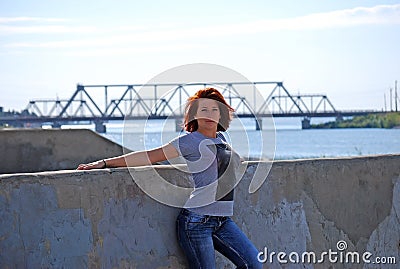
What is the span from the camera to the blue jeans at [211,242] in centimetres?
484

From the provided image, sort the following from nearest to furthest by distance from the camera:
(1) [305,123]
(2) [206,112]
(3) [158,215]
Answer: (2) [206,112] → (3) [158,215] → (1) [305,123]

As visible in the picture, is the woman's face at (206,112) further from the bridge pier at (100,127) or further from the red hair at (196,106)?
the bridge pier at (100,127)

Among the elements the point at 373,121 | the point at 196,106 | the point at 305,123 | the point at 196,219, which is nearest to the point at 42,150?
the point at 196,106

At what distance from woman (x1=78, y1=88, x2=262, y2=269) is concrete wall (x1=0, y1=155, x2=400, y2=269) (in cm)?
17

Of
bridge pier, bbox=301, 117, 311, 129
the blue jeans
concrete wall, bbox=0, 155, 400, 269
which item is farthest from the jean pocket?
bridge pier, bbox=301, 117, 311, 129

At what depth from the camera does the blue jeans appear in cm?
484

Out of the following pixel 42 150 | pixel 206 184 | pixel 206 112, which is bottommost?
pixel 206 184

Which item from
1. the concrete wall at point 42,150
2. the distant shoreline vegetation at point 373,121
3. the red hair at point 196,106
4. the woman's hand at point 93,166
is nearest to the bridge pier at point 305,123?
the distant shoreline vegetation at point 373,121

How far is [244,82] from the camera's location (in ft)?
17.2

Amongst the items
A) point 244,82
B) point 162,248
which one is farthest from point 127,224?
point 244,82

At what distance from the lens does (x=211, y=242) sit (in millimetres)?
4844

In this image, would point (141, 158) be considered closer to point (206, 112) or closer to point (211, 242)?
point (206, 112)

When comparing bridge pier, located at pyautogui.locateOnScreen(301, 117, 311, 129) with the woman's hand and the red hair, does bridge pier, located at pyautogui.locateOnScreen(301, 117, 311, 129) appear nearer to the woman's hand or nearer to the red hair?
the red hair
